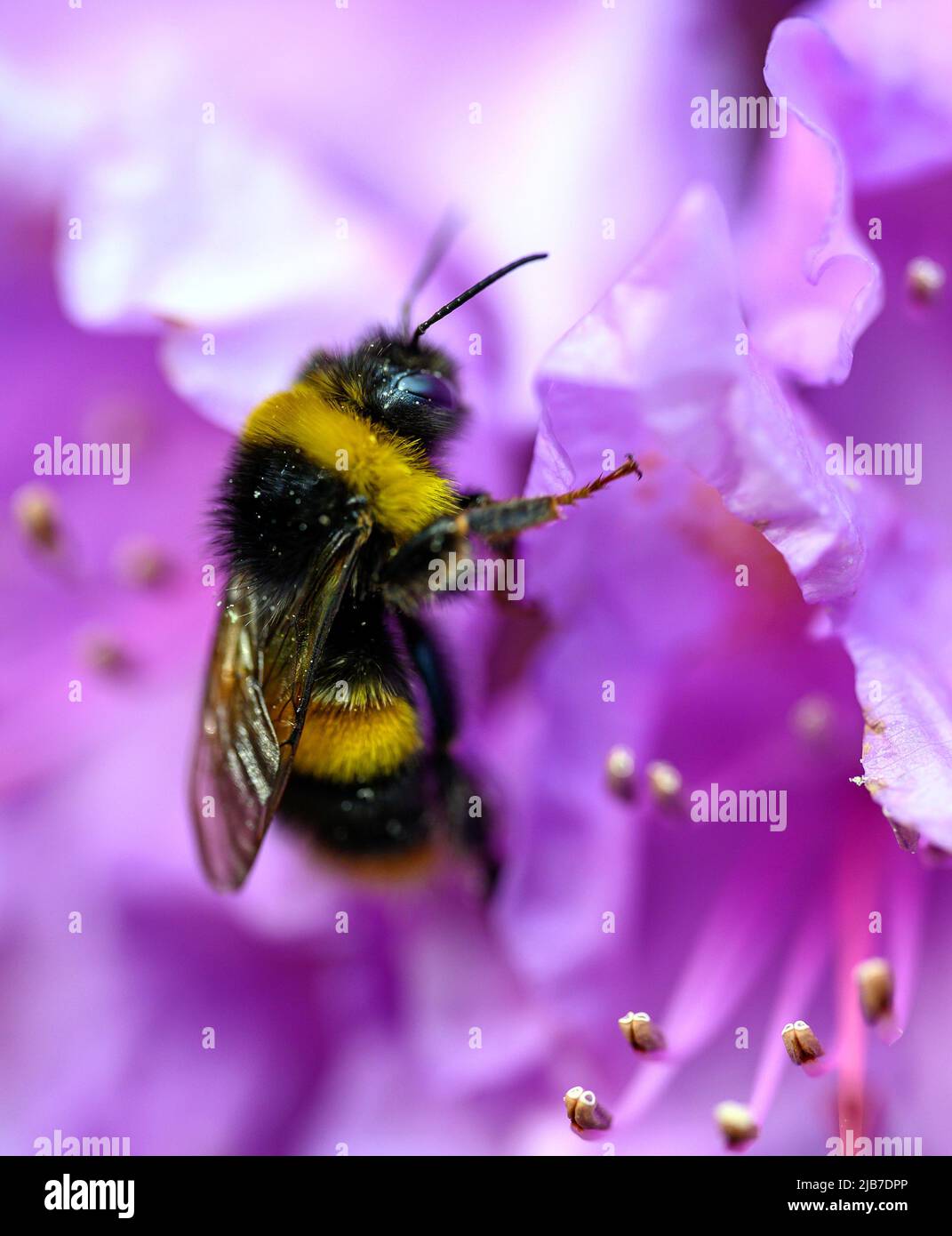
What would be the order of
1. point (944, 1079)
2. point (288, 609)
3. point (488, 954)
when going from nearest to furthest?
point (288, 609), point (944, 1079), point (488, 954)

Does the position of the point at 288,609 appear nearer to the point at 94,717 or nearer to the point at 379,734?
the point at 379,734

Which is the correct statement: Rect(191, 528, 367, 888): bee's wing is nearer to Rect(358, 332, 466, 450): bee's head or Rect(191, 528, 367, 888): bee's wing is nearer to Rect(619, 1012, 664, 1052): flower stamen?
Rect(358, 332, 466, 450): bee's head

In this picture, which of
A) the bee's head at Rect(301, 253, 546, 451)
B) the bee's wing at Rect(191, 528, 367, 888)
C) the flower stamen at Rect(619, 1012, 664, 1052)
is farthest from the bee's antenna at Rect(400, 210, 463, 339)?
the flower stamen at Rect(619, 1012, 664, 1052)

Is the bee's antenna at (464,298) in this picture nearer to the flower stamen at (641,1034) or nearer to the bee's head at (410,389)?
the bee's head at (410,389)

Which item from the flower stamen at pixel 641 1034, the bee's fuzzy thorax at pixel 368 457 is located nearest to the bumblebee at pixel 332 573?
the bee's fuzzy thorax at pixel 368 457

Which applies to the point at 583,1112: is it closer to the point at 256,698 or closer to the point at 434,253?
the point at 256,698

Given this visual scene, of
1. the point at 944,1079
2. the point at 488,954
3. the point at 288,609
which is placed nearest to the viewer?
the point at 288,609

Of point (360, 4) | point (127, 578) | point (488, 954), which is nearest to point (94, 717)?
point (127, 578)
